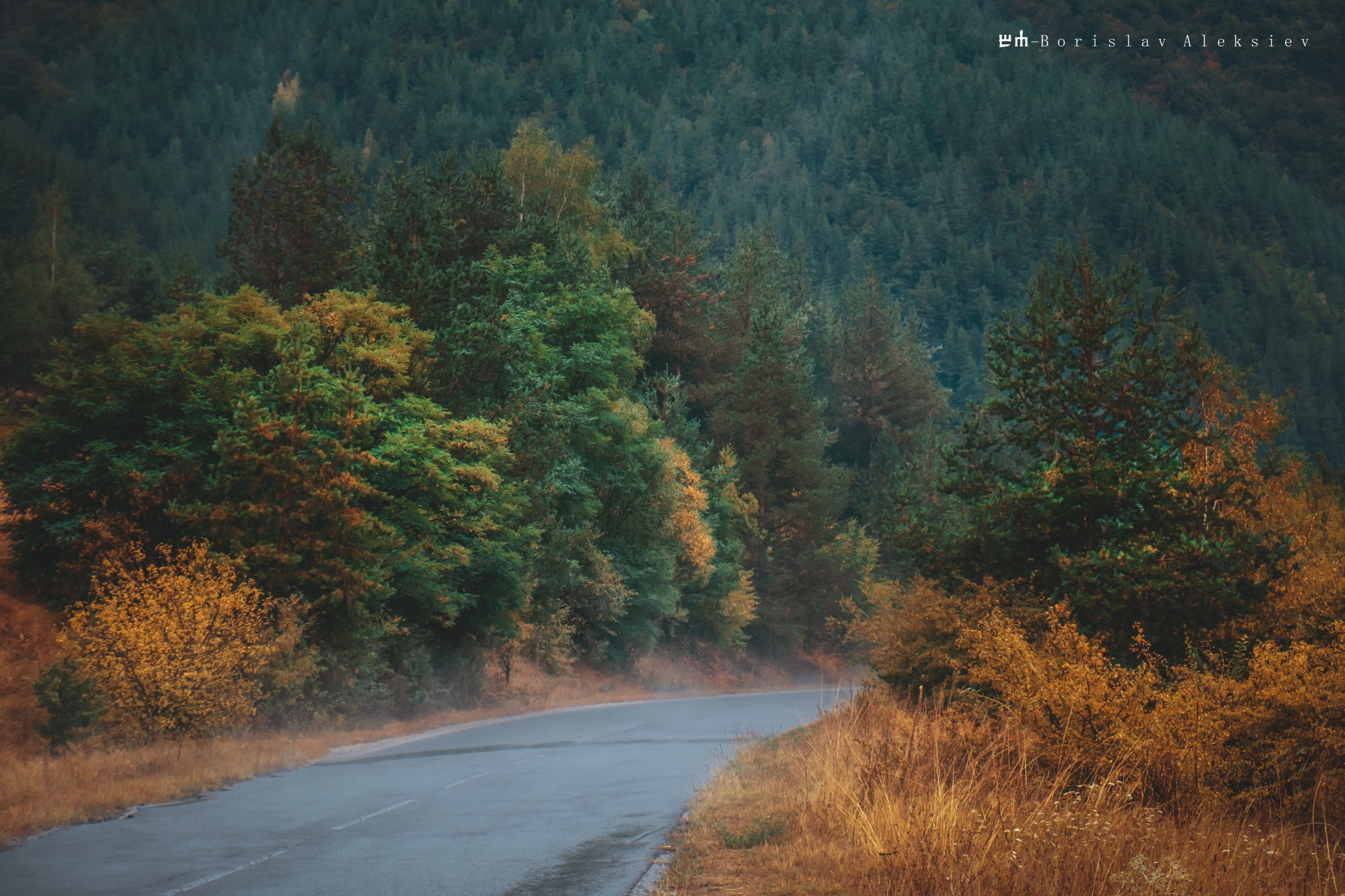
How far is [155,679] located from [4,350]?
1926 inches

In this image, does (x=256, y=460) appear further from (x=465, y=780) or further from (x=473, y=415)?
(x=465, y=780)

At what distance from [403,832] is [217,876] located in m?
2.58

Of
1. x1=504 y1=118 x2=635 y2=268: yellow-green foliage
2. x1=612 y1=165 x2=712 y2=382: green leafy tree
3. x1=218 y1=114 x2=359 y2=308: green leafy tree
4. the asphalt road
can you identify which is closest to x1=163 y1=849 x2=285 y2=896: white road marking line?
the asphalt road

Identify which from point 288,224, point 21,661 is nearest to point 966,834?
point 21,661

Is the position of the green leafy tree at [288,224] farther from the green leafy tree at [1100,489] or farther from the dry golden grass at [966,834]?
the dry golden grass at [966,834]

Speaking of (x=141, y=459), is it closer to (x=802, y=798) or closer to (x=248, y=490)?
(x=248, y=490)

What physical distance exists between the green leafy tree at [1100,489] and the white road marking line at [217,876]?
12.6 meters

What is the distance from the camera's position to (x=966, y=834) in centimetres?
768

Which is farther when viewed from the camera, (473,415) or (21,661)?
(473,415)

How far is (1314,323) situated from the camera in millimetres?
196375

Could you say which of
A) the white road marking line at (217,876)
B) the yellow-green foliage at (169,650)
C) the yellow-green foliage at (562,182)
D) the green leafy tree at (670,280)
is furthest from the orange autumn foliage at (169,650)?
the green leafy tree at (670,280)

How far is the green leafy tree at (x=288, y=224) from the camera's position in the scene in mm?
35156

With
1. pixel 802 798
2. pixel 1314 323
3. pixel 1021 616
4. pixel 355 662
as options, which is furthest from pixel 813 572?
pixel 1314 323

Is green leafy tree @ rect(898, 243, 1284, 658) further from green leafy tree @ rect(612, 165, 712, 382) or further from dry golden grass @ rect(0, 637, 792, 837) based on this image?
green leafy tree @ rect(612, 165, 712, 382)
